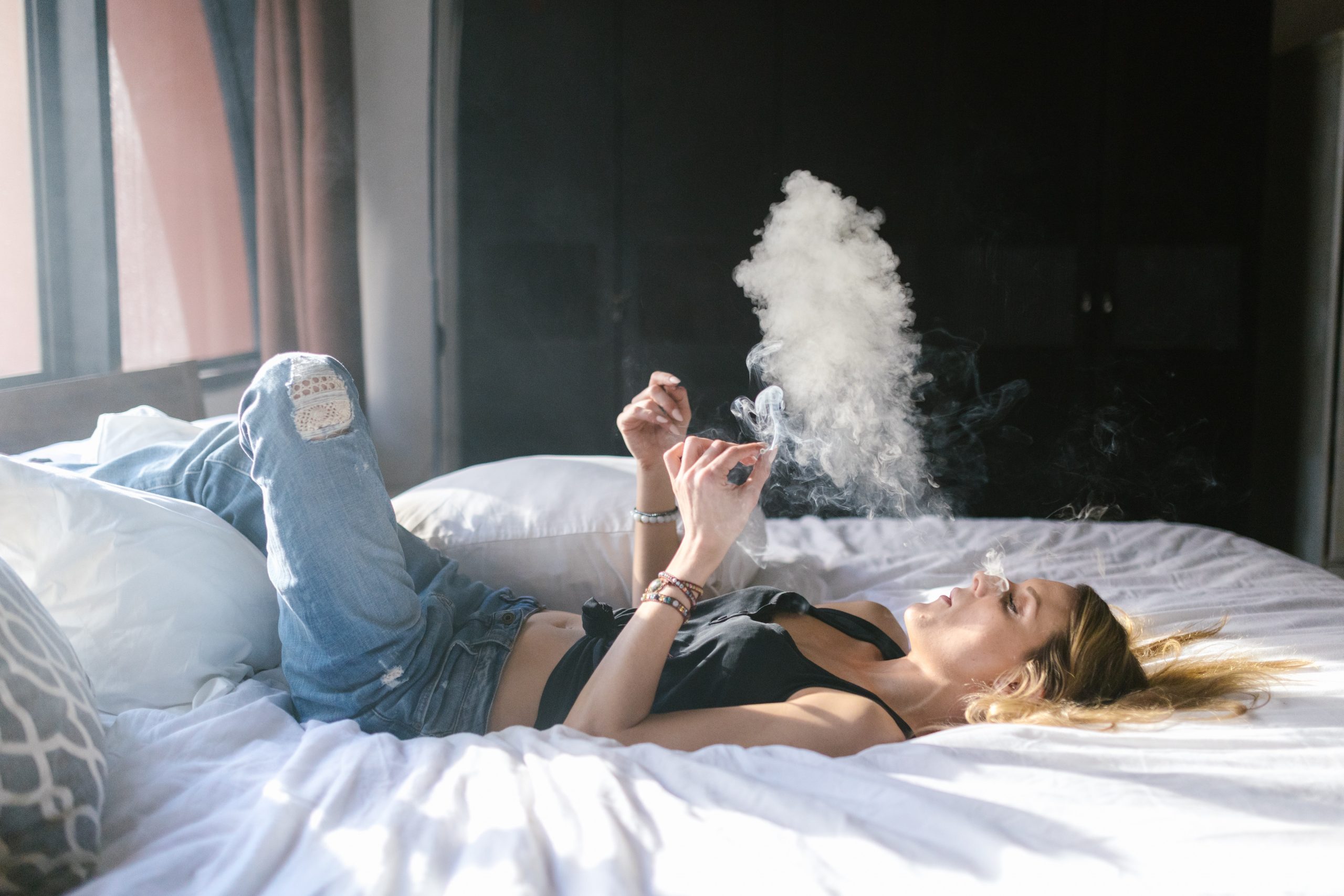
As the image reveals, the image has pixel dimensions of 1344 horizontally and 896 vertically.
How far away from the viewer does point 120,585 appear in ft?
4.02

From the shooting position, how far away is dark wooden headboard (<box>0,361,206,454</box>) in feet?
5.60

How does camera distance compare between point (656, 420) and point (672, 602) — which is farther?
point (656, 420)

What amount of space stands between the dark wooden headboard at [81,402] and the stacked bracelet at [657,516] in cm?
111

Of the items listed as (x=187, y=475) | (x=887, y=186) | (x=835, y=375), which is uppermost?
(x=887, y=186)

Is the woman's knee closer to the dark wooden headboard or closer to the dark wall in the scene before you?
the dark wooden headboard

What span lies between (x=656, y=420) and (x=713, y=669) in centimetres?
43

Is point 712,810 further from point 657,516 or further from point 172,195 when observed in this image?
point 172,195

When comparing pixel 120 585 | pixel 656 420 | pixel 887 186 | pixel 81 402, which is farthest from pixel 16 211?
pixel 887 186

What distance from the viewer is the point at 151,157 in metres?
2.36

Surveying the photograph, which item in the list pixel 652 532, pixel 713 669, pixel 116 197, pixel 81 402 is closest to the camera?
pixel 713 669

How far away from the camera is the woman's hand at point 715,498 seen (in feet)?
4.04

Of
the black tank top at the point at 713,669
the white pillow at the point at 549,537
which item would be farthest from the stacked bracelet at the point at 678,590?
the white pillow at the point at 549,537

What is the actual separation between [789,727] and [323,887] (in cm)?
57

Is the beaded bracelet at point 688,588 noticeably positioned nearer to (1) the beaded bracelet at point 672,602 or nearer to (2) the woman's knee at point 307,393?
(1) the beaded bracelet at point 672,602
